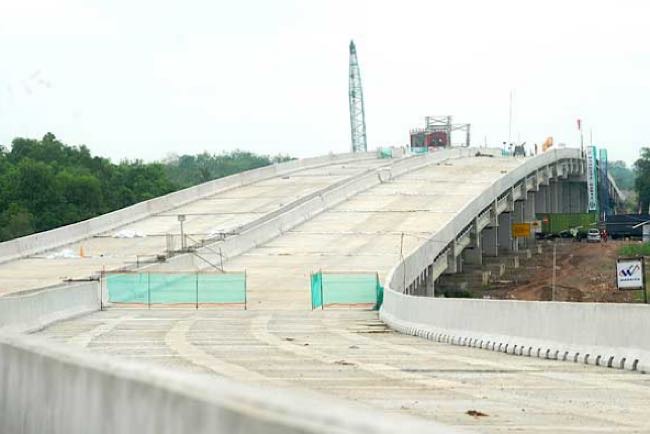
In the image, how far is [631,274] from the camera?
3934cm

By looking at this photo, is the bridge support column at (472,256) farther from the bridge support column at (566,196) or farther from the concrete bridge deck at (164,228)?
the bridge support column at (566,196)

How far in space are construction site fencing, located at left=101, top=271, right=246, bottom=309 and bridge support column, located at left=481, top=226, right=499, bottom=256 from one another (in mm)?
50650

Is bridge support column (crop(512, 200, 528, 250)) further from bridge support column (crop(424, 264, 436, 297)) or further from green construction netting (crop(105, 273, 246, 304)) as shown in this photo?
green construction netting (crop(105, 273, 246, 304))

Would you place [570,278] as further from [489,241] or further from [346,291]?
[346,291]

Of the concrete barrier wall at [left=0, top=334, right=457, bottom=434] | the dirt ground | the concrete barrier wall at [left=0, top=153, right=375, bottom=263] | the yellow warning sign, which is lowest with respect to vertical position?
the dirt ground

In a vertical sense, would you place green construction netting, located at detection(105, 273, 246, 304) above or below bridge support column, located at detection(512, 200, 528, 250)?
below

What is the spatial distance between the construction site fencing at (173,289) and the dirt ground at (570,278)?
1164 inches

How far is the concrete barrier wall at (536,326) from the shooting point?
2199 centimetres

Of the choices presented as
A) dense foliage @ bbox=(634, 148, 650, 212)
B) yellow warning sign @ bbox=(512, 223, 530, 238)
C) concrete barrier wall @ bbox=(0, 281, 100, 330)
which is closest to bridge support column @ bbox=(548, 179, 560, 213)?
yellow warning sign @ bbox=(512, 223, 530, 238)

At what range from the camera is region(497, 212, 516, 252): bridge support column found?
105938mm

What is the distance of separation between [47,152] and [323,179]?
68.1 m

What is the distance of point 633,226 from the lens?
123062 mm

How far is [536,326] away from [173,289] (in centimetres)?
2437

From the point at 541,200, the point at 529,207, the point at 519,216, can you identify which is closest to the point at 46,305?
the point at 519,216
